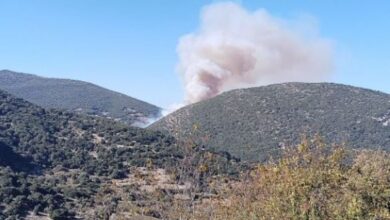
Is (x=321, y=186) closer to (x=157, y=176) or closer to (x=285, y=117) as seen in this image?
(x=157, y=176)

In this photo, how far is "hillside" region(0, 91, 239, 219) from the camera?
3803 cm

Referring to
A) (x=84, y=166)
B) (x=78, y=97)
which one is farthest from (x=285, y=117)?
(x=78, y=97)

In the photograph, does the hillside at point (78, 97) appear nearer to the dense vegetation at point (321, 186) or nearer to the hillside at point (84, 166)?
the hillside at point (84, 166)

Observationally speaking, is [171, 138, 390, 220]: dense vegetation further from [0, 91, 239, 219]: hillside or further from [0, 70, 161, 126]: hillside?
[0, 70, 161, 126]: hillside

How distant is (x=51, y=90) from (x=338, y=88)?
81934 millimetres

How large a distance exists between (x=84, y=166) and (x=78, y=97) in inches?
4381

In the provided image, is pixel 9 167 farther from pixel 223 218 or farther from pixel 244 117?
pixel 244 117

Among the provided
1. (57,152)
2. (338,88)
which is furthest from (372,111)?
(57,152)

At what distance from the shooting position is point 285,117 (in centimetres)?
9681

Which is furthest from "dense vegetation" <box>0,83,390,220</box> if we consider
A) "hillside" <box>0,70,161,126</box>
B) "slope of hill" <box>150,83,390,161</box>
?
"hillside" <box>0,70,161,126</box>

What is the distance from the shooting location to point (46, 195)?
41.7 meters

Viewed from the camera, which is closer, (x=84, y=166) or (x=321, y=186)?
(x=321, y=186)

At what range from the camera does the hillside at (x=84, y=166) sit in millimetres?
38031

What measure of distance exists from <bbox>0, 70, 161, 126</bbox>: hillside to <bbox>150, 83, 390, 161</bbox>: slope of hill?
40.4 meters
